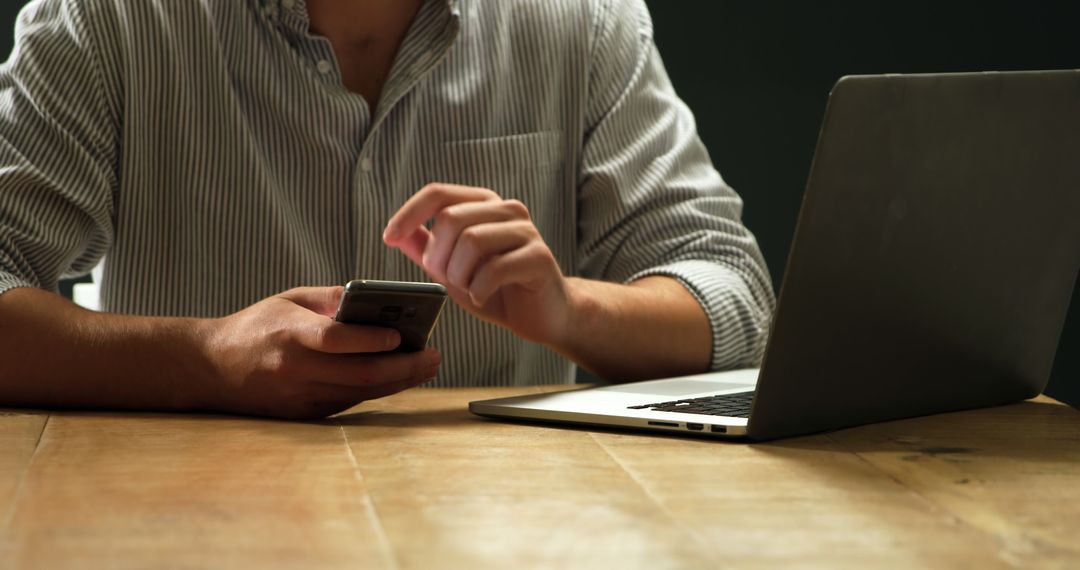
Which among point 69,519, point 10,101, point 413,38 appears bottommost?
point 69,519

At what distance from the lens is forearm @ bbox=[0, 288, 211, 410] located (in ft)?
3.51

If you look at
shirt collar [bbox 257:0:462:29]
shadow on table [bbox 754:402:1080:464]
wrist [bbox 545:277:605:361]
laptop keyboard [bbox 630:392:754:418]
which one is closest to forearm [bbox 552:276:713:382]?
wrist [bbox 545:277:605:361]

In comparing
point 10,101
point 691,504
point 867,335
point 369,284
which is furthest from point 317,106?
point 691,504

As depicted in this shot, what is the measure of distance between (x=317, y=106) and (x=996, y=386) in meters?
0.87

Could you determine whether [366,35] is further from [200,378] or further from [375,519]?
[375,519]

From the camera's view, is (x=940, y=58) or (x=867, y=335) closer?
(x=867, y=335)

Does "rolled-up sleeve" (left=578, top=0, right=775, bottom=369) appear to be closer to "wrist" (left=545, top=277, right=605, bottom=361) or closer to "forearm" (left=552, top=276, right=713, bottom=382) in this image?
"forearm" (left=552, top=276, right=713, bottom=382)

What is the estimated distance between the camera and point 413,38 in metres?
1.55

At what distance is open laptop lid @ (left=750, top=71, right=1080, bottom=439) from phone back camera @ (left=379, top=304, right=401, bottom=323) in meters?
0.30

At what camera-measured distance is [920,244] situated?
35.8 inches

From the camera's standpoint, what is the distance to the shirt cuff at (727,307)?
142 cm

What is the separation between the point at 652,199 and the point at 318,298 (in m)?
0.62

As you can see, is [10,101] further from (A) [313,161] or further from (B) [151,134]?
(A) [313,161]

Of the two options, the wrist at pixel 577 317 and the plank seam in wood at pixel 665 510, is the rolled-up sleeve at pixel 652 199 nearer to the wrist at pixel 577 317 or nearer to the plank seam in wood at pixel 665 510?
the wrist at pixel 577 317
